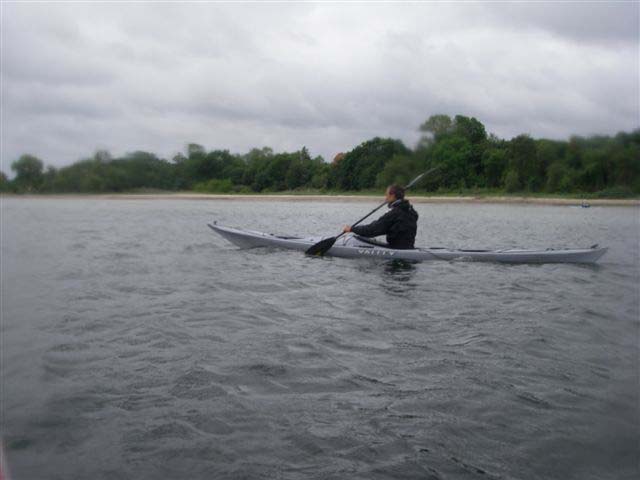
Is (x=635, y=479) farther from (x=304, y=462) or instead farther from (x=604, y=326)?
(x=604, y=326)

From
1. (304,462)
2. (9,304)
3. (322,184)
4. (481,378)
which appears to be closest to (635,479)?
(481,378)

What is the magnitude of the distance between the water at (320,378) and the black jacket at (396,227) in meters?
1.88

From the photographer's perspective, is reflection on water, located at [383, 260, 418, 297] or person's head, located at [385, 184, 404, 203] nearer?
reflection on water, located at [383, 260, 418, 297]

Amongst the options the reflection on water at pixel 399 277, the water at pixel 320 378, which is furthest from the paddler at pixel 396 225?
the water at pixel 320 378

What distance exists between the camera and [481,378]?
177 inches

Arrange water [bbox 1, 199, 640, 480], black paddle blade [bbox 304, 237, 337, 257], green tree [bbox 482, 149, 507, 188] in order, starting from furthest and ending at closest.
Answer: green tree [bbox 482, 149, 507, 188] < black paddle blade [bbox 304, 237, 337, 257] < water [bbox 1, 199, 640, 480]

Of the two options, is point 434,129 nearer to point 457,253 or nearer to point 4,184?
point 457,253

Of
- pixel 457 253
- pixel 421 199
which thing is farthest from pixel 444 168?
pixel 457 253

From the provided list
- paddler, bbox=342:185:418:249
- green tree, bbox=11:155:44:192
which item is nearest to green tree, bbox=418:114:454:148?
paddler, bbox=342:185:418:249

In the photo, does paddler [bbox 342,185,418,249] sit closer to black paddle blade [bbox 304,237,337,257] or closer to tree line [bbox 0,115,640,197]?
black paddle blade [bbox 304,237,337,257]

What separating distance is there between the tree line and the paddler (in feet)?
34.6

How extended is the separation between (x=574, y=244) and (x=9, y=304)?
14595 mm

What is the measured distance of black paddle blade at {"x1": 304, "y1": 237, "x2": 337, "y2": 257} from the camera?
11242 mm

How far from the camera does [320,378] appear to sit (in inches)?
173
